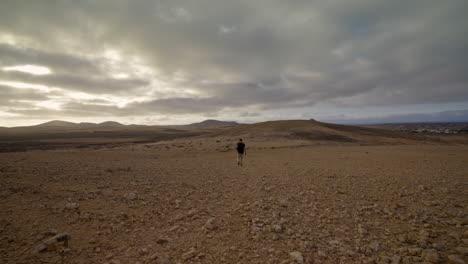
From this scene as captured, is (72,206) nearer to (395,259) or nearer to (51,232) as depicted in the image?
(51,232)

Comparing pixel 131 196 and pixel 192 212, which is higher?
pixel 131 196

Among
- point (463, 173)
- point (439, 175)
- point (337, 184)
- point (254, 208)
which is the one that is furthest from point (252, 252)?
point (463, 173)

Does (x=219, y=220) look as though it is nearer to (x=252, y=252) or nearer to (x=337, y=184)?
(x=252, y=252)

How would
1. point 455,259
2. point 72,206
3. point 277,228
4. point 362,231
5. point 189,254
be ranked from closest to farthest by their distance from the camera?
point 455,259 < point 189,254 < point 362,231 < point 277,228 < point 72,206

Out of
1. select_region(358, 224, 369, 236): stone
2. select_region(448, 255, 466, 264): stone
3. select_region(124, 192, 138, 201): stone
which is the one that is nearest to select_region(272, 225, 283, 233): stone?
select_region(358, 224, 369, 236): stone

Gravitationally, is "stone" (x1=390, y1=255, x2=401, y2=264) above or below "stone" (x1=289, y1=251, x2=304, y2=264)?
below

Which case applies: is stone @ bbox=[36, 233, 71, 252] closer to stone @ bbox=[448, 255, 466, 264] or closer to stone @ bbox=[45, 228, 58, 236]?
stone @ bbox=[45, 228, 58, 236]

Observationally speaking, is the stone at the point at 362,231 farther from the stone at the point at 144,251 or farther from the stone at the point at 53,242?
the stone at the point at 53,242

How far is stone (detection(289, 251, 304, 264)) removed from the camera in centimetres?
348

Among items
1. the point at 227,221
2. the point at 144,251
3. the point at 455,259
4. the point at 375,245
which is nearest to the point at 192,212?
the point at 227,221

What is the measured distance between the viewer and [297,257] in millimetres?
3553

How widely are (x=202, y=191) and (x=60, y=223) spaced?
155 inches

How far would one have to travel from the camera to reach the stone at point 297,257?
348 cm

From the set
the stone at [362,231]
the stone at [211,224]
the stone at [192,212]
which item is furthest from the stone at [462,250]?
the stone at [192,212]
